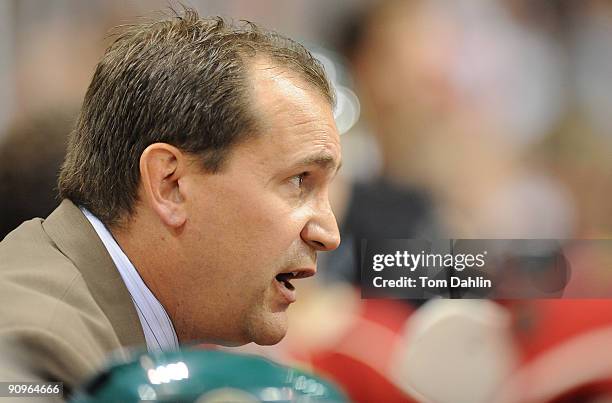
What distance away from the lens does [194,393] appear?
38 cm

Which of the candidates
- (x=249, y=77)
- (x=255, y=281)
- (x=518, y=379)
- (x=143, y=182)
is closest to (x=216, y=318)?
(x=255, y=281)

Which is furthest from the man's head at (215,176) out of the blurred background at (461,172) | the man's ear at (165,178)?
the blurred background at (461,172)

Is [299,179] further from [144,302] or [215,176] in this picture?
[144,302]

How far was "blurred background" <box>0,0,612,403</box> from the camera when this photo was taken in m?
1.80

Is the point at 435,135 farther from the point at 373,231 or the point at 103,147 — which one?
the point at 103,147

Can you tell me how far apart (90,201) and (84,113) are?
125 mm

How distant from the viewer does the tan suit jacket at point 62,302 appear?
0.60 metres

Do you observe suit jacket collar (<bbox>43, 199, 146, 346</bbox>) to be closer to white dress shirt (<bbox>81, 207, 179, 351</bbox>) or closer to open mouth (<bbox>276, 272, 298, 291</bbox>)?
white dress shirt (<bbox>81, 207, 179, 351</bbox>)

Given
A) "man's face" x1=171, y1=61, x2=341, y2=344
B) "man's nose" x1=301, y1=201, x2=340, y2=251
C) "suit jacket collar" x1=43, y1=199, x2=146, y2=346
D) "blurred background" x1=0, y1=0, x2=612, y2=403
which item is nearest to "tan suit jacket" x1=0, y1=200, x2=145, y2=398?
"suit jacket collar" x1=43, y1=199, x2=146, y2=346

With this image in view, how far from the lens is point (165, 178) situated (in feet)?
3.12

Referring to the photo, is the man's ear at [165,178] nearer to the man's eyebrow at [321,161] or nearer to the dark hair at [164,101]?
the dark hair at [164,101]

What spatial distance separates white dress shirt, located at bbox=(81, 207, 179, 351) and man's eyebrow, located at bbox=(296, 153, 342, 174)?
0.74 ft

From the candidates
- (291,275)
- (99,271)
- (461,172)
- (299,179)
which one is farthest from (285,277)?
(461,172)

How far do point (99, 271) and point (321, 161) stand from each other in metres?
0.29
